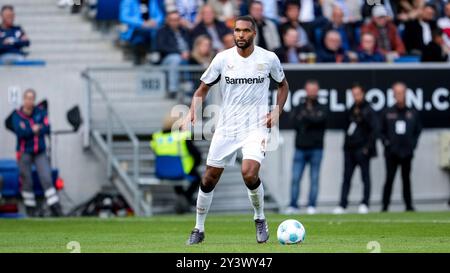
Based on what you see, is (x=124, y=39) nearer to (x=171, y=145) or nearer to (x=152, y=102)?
(x=152, y=102)

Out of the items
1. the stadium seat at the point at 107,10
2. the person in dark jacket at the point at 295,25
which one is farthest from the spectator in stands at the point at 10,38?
the person in dark jacket at the point at 295,25

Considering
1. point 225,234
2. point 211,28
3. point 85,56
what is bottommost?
point 225,234

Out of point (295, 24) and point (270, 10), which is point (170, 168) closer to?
point (295, 24)

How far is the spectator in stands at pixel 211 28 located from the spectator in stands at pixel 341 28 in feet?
7.27

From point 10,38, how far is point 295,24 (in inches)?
239

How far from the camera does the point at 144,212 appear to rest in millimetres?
25188

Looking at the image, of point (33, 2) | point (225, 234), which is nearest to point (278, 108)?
point (225, 234)

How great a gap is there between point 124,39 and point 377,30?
18.3 ft

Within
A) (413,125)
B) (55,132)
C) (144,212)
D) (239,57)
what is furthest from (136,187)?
(239,57)

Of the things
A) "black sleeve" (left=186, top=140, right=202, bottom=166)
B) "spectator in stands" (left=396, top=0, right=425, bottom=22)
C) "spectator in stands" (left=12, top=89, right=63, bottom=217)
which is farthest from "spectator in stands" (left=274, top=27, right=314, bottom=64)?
"spectator in stands" (left=12, top=89, right=63, bottom=217)

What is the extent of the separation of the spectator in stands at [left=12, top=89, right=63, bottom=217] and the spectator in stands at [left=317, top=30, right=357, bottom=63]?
6.22 metres

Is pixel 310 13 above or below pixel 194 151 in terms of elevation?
above

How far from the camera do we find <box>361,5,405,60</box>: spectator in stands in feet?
91.0

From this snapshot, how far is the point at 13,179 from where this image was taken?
25156 mm
